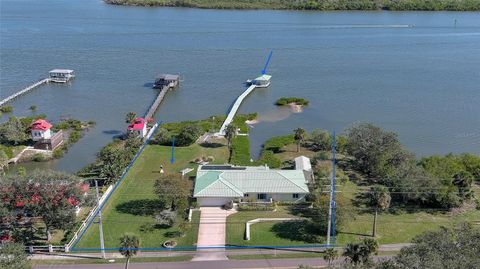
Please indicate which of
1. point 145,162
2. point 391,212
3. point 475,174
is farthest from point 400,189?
point 145,162

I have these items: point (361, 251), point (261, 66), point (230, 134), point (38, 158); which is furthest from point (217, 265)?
point (261, 66)

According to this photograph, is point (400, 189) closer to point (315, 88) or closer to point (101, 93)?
point (315, 88)

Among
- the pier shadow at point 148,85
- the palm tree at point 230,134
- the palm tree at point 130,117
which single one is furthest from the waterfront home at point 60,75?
the palm tree at point 230,134

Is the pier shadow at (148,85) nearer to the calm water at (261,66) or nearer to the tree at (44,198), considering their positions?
the calm water at (261,66)

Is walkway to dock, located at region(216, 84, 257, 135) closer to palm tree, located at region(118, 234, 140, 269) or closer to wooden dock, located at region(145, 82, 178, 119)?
wooden dock, located at region(145, 82, 178, 119)

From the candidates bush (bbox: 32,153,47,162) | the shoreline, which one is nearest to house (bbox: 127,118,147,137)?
bush (bbox: 32,153,47,162)

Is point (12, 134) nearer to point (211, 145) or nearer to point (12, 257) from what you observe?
point (211, 145)
